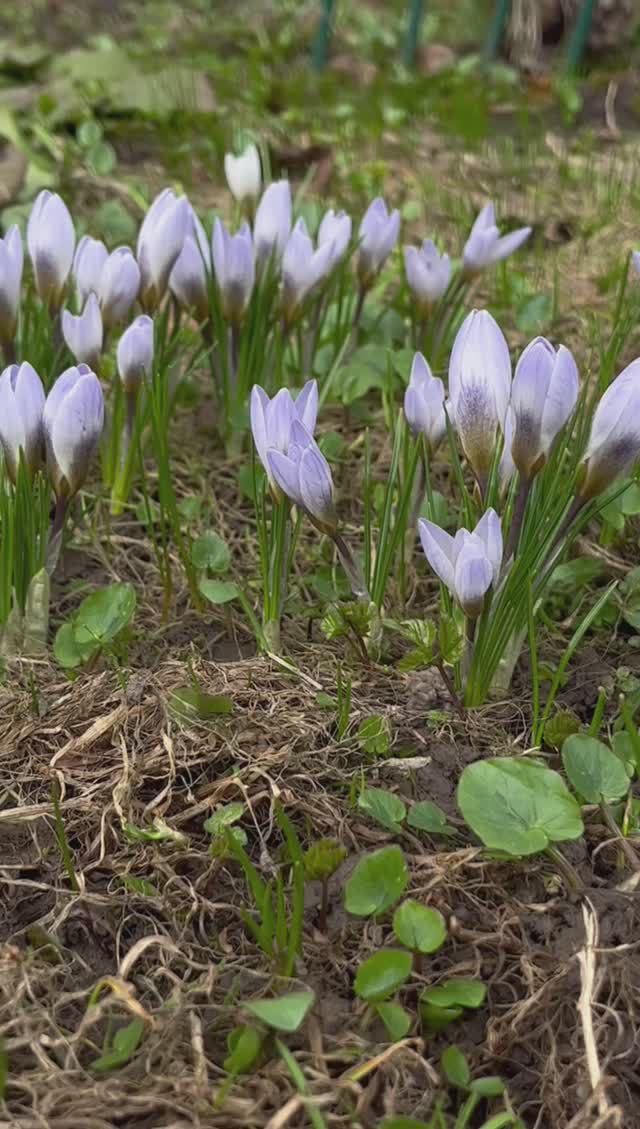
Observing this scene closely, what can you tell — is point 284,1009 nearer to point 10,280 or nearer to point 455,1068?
point 455,1068

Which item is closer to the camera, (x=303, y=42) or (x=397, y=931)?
(x=397, y=931)

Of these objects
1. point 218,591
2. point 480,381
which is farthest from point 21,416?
point 480,381

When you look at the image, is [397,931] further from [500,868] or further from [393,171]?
[393,171]

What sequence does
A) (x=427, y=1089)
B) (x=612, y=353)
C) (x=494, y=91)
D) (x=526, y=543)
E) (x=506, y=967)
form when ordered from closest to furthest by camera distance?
(x=427, y=1089), (x=506, y=967), (x=526, y=543), (x=612, y=353), (x=494, y=91)

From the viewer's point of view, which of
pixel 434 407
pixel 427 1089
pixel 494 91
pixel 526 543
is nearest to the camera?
pixel 427 1089

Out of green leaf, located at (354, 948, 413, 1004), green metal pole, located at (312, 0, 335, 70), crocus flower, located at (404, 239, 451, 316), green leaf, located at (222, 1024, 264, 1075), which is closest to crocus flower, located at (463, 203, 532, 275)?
crocus flower, located at (404, 239, 451, 316)

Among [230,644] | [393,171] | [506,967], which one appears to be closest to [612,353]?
[230,644]

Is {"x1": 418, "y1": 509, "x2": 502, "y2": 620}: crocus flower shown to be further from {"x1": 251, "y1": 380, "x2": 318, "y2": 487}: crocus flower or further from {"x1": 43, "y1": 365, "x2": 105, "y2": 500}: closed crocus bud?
{"x1": 43, "y1": 365, "x2": 105, "y2": 500}: closed crocus bud

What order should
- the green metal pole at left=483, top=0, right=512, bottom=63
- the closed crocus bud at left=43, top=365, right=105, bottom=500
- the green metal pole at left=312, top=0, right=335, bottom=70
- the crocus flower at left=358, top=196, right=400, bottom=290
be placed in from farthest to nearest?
the green metal pole at left=483, top=0, right=512, bottom=63 < the green metal pole at left=312, top=0, right=335, bottom=70 < the crocus flower at left=358, top=196, right=400, bottom=290 < the closed crocus bud at left=43, top=365, right=105, bottom=500
